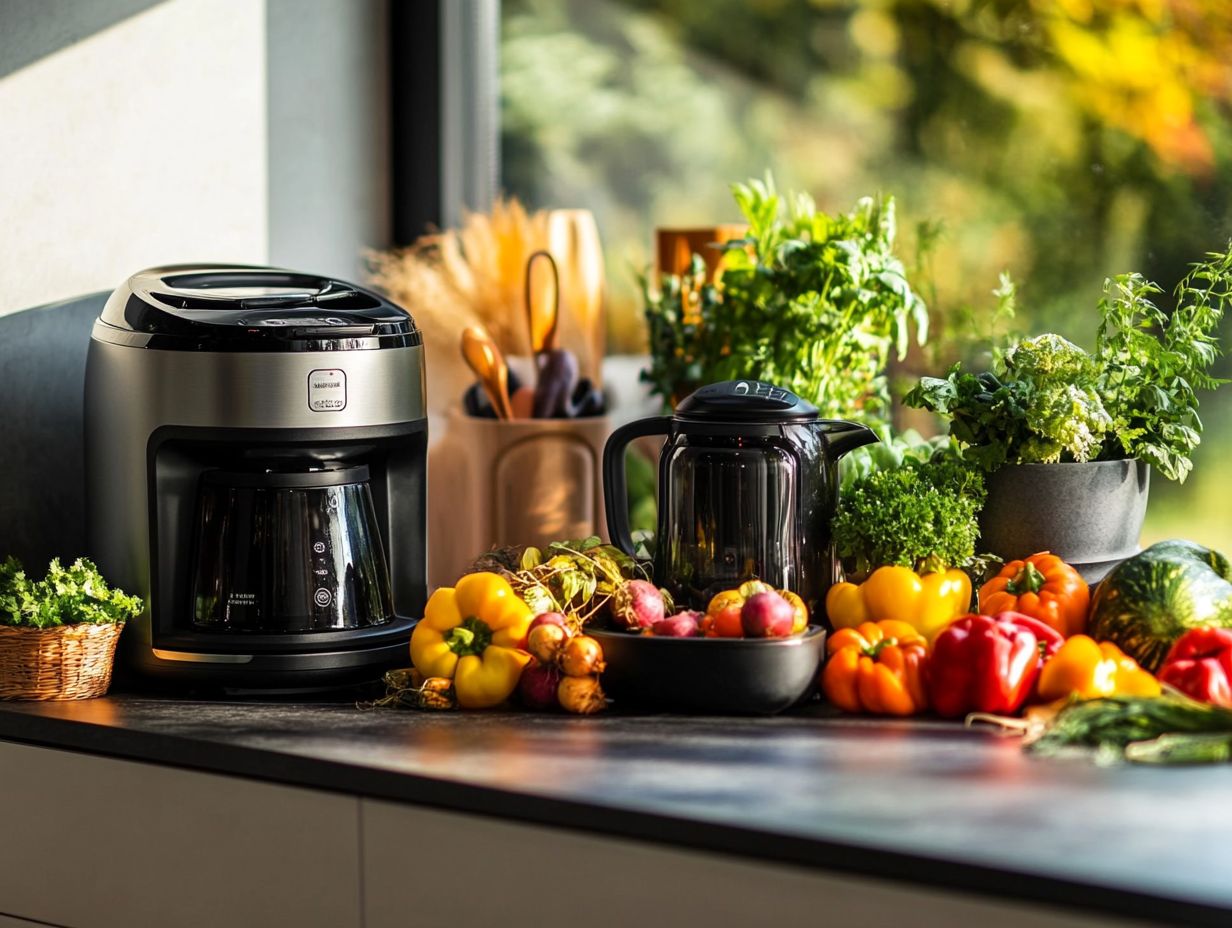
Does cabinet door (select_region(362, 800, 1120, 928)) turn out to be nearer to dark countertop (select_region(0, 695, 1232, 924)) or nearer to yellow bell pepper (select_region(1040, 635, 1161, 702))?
dark countertop (select_region(0, 695, 1232, 924))

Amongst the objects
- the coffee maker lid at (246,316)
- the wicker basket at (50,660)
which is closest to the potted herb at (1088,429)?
the coffee maker lid at (246,316)

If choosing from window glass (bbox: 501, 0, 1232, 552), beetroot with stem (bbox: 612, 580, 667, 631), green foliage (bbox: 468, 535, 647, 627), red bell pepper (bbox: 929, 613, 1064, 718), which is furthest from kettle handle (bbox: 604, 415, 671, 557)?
window glass (bbox: 501, 0, 1232, 552)

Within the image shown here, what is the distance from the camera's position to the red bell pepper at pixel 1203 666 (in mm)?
1252

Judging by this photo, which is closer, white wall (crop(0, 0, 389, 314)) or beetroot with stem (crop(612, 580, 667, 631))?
beetroot with stem (crop(612, 580, 667, 631))

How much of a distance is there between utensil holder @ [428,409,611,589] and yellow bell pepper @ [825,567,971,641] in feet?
1.59

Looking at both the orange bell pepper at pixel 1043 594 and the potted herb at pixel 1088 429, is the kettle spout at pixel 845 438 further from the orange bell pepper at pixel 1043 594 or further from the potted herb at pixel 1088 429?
the orange bell pepper at pixel 1043 594

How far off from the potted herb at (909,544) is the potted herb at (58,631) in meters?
0.72

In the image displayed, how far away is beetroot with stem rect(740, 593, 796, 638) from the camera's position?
1.32m

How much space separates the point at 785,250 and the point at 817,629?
0.55 meters

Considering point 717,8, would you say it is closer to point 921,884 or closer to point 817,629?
point 817,629

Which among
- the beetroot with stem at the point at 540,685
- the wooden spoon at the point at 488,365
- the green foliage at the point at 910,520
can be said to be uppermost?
the wooden spoon at the point at 488,365

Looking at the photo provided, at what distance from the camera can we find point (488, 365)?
183 centimetres

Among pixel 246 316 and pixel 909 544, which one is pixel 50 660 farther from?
pixel 909 544

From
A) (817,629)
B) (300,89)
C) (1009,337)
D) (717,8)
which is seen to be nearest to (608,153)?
(717,8)
